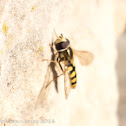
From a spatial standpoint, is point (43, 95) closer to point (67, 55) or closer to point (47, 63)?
point (47, 63)

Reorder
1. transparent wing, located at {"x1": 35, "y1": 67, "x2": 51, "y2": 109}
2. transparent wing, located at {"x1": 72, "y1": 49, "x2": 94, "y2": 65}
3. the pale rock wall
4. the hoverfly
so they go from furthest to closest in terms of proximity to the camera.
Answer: transparent wing, located at {"x1": 72, "y1": 49, "x2": 94, "y2": 65} → the hoverfly → transparent wing, located at {"x1": 35, "y1": 67, "x2": 51, "y2": 109} → the pale rock wall

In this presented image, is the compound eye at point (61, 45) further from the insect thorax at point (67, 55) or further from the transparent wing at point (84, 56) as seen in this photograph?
the transparent wing at point (84, 56)

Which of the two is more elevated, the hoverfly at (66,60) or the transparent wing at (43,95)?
the hoverfly at (66,60)

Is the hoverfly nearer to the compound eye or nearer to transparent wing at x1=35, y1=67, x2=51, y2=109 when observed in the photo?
the compound eye

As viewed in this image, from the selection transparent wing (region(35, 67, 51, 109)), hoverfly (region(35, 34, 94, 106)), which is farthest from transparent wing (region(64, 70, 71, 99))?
transparent wing (region(35, 67, 51, 109))

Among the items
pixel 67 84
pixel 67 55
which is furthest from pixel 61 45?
pixel 67 84

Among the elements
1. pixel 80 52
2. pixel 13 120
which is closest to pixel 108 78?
pixel 80 52

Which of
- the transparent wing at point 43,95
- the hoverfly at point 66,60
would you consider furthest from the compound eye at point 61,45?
the transparent wing at point 43,95

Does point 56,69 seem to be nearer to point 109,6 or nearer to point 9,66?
point 9,66
